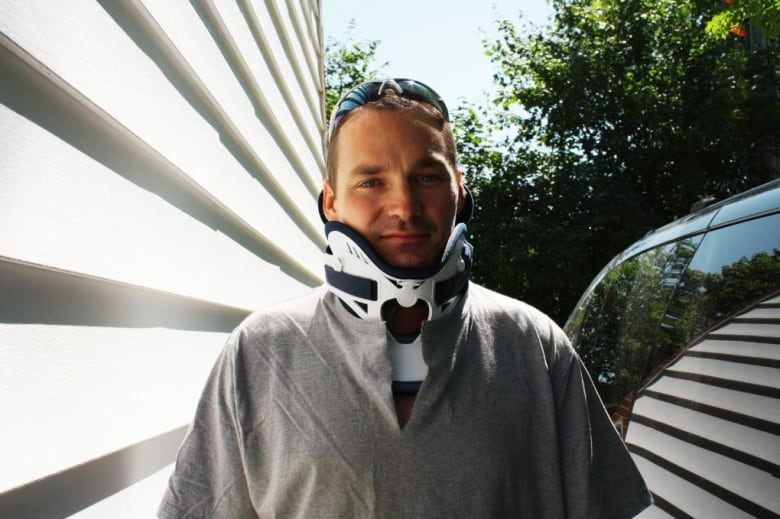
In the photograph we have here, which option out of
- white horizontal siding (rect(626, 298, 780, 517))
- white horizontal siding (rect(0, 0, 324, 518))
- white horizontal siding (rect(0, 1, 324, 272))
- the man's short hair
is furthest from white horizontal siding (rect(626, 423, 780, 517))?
white horizontal siding (rect(0, 1, 324, 272))

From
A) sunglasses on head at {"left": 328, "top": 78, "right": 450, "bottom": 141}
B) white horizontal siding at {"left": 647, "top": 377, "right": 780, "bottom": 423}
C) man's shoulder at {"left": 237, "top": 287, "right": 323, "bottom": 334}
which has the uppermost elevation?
sunglasses on head at {"left": 328, "top": 78, "right": 450, "bottom": 141}

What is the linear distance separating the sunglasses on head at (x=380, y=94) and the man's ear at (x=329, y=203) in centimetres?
11

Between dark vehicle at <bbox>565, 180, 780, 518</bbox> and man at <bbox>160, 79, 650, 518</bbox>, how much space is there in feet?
1.51

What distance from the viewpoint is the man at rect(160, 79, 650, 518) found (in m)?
1.34

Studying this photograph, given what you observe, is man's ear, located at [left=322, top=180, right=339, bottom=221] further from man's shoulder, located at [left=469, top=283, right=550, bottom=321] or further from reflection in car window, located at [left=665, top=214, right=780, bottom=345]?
reflection in car window, located at [left=665, top=214, right=780, bottom=345]

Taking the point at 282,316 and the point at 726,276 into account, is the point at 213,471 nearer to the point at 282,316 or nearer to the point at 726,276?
the point at 282,316

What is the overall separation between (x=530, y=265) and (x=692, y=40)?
5.58 meters

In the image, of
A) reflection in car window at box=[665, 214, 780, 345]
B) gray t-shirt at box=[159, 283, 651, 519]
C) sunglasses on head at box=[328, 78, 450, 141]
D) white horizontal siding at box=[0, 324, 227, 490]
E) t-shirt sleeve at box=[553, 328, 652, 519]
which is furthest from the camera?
reflection in car window at box=[665, 214, 780, 345]

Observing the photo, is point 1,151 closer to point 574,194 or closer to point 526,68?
point 574,194

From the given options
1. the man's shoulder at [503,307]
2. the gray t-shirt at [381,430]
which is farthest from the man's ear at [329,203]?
the man's shoulder at [503,307]

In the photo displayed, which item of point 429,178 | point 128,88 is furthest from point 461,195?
point 128,88

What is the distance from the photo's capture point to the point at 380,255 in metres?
1.51

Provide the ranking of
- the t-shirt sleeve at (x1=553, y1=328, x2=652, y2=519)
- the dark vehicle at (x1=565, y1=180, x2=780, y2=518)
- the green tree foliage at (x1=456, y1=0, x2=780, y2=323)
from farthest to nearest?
the green tree foliage at (x1=456, y1=0, x2=780, y2=323)
the dark vehicle at (x1=565, y1=180, x2=780, y2=518)
the t-shirt sleeve at (x1=553, y1=328, x2=652, y2=519)

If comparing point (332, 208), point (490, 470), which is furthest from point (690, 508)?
point (332, 208)
